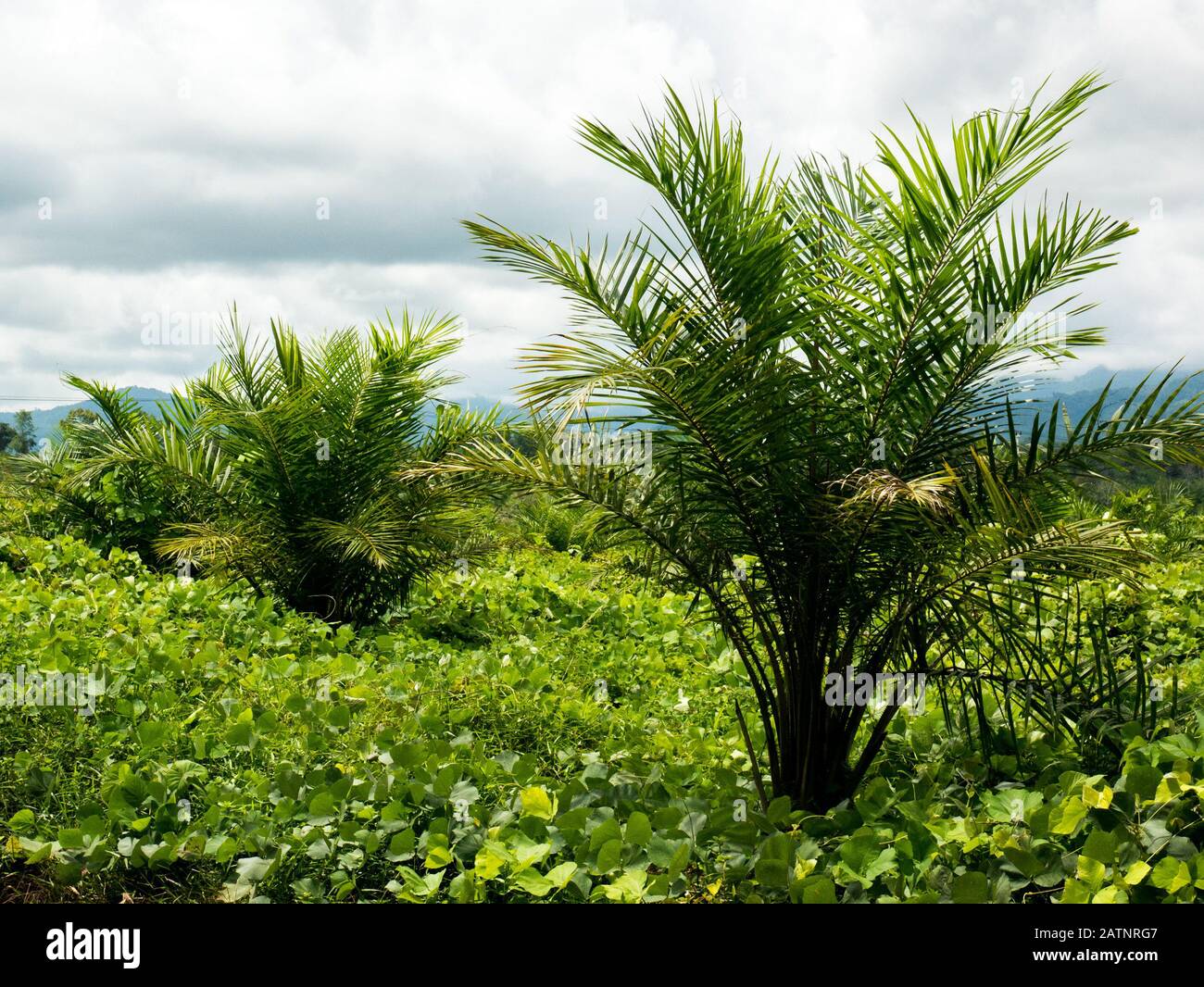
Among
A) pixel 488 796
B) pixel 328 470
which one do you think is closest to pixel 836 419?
pixel 488 796

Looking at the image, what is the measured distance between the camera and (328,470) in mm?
6512

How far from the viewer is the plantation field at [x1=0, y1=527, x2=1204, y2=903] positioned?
9.15 feet

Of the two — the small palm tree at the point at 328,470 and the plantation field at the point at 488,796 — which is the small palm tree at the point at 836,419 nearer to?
the plantation field at the point at 488,796

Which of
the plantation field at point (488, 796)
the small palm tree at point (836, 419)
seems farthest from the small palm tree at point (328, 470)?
the small palm tree at point (836, 419)

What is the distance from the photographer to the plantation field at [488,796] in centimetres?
279

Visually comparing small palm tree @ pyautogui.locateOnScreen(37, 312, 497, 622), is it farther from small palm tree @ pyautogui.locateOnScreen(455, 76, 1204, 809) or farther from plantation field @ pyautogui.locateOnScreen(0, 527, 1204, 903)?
small palm tree @ pyautogui.locateOnScreen(455, 76, 1204, 809)

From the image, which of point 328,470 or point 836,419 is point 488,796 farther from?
point 328,470

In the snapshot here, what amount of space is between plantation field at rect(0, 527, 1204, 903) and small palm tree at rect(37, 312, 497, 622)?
118cm

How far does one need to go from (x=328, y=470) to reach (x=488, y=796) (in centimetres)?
365

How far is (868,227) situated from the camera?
3.90 m

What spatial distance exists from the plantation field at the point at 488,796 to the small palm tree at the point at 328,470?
3.89 feet

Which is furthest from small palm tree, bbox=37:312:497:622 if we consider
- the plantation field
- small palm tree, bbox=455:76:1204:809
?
small palm tree, bbox=455:76:1204:809
